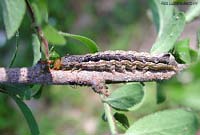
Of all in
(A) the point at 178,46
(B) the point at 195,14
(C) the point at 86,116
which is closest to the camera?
(A) the point at 178,46

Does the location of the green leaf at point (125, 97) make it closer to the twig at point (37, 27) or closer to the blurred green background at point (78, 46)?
the twig at point (37, 27)

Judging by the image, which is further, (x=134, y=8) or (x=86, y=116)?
(x=134, y=8)

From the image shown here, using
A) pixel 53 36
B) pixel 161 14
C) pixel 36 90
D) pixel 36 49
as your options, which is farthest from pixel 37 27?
pixel 161 14

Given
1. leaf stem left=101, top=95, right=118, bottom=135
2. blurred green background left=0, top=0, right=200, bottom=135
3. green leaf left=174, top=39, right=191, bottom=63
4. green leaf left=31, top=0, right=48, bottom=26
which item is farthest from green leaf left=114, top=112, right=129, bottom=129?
blurred green background left=0, top=0, right=200, bottom=135

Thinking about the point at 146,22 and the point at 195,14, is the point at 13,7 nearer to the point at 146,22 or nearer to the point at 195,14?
the point at 195,14

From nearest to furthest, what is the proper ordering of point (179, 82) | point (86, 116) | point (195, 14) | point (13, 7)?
point (179, 82), point (13, 7), point (195, 14), point (86, 116)

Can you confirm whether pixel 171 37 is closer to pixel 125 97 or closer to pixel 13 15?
pixel 125 97

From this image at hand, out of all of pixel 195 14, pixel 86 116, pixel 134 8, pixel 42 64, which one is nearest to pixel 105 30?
pixel 134 8

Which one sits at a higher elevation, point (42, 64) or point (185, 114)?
point (42, 64)
